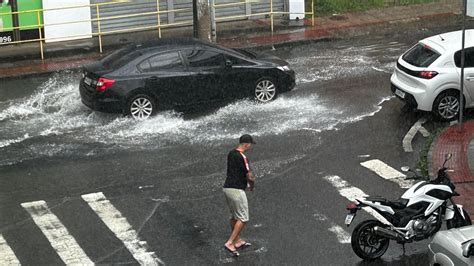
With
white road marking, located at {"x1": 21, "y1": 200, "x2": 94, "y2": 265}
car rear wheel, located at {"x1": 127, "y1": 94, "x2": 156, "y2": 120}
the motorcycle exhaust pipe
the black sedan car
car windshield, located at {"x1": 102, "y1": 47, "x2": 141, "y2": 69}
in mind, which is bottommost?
white road marking, located at {"x1": 21, "y1": 200, "x2": 94, "y2": 265}

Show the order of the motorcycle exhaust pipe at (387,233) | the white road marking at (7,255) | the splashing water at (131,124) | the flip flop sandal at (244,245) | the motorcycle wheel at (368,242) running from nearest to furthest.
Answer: the motorcycle exhaust pipe at (387,233)
the motorcycle wheel at (368,242)
the white road marking at (7,255)
the flip flop sandal at (244,245)
the splashing water at (131,124)

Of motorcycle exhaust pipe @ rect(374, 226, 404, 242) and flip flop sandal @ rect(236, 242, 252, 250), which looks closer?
motorcycle exhaust pipe @ rect(374, 226, 404, 242)

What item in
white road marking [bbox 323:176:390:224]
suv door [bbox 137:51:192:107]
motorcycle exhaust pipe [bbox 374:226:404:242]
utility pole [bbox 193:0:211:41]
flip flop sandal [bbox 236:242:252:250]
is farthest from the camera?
utility pole [bbox 193:0:211:41]

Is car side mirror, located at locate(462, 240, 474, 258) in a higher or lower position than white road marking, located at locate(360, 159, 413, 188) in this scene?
higher

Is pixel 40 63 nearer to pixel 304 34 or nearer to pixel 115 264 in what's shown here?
pixel 304 34

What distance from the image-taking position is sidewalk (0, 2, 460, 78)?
23.5 meters

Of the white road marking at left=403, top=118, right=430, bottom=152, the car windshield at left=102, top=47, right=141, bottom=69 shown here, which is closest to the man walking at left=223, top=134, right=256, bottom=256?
the white road marking at left=403, top=118, right=430, bottom=152

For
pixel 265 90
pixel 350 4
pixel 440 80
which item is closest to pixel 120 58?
pixel 265 90

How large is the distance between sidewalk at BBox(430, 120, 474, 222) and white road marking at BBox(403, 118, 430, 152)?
1.30 ft

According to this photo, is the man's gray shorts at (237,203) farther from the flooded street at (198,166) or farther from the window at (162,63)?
the window at (162,63)

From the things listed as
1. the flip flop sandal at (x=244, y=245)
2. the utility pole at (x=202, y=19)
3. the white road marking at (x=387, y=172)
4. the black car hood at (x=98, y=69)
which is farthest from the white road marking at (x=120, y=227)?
the utility pole at (x=202, y=19)

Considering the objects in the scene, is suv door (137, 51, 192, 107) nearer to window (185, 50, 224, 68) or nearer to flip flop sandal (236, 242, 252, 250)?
window (185, 50, 224, 68)

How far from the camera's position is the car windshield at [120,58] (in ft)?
59.5

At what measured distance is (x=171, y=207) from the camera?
13914mm
